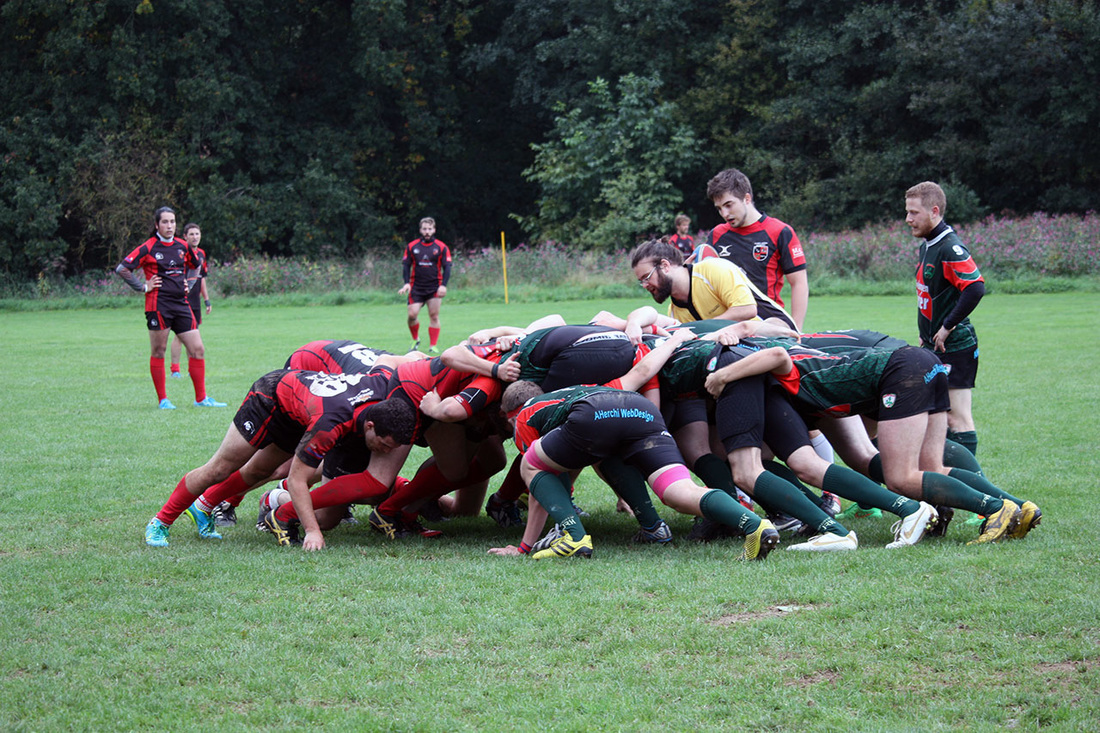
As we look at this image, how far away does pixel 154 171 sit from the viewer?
120 feet

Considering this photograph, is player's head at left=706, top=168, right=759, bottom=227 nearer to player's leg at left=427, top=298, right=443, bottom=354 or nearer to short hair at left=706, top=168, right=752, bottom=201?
short hair at left=706, top=168, right=752, bottom=201

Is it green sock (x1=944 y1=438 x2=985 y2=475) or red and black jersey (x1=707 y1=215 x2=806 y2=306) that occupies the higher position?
red and black jersey (x1=707 y1=215 x2=806 y2=306)

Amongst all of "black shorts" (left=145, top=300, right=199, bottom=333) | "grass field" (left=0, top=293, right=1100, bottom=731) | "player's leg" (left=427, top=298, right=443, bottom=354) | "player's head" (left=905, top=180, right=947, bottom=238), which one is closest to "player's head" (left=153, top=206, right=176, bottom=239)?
"black shorts" (left=145, top=300, right=199, bottom=333)

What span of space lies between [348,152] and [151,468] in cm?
3449

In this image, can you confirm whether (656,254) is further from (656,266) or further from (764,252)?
(764,252)

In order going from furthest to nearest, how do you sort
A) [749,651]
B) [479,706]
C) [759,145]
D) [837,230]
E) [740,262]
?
[759,145] < [837,230] < [740,262] < [749,651] < [479,706]

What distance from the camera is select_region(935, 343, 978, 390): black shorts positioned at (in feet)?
20.9

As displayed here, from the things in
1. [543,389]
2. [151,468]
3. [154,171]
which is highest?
[154,171]

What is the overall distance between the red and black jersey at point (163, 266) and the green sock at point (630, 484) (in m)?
7.50

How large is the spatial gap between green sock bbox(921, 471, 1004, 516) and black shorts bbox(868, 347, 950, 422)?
349mm

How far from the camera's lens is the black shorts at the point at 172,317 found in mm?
11266

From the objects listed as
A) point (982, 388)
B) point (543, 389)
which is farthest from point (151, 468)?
point (982, 388)

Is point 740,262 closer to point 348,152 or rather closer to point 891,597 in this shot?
point 891,597

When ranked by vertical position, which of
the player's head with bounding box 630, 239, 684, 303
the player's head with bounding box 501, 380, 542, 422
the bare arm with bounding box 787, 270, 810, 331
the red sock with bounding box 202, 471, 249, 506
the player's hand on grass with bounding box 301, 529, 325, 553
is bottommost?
the player's hand on grass with bounding box 301, 529, 325, 553
